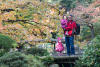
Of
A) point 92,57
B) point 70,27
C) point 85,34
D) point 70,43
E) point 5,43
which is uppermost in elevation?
point 70,27

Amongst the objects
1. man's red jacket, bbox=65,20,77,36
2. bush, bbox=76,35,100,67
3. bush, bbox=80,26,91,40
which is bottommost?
bush, bbox=80,26,91,40

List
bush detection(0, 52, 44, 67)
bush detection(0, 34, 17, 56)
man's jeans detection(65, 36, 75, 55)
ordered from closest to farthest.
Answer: bush detection(0, 52, 44, 67), bush detection(0, 34, 17, 56), man's jeans detection(65, 36, 75, 55)

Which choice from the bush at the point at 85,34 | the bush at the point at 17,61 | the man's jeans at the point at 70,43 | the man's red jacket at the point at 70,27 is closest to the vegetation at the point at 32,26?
the bush at the point at 17,61

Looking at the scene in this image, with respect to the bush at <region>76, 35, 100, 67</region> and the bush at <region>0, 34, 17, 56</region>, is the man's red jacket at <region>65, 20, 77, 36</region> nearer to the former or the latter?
the bush at <region>76, 35, 100, 67</region>

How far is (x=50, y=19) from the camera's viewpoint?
6.36 meters

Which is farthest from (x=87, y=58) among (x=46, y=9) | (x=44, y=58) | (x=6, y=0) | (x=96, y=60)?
(x=6, y=0)

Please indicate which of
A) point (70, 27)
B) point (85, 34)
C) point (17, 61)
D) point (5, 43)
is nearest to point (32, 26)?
point (5, 43)

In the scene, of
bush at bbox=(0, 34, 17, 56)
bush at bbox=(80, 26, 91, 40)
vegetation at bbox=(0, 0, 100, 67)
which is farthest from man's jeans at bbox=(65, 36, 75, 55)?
bush at bbox=(80, 26, 91, 40)

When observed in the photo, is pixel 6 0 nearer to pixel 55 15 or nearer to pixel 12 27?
pixel 12 27

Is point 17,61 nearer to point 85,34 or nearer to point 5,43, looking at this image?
point 5,43

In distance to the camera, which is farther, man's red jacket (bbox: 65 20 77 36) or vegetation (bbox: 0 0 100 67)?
man's red jacket (bbox: 65 20 77 36)

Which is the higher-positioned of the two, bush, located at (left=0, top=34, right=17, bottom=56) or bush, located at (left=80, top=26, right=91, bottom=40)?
A: bush, located at (left=0, top=34, right=17, bottom=56)

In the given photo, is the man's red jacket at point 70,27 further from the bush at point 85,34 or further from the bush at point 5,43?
the bush at point 85,34

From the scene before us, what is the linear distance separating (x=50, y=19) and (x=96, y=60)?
224 centimetres
